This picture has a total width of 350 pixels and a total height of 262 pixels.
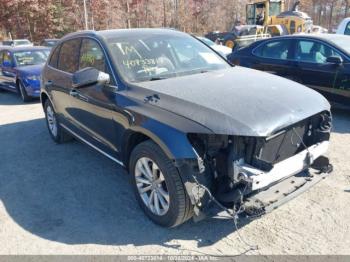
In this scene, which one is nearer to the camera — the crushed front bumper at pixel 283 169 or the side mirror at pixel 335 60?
the crushed front bumper at pixel 283 169

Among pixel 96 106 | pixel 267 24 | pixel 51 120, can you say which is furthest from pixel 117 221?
pixel 267 24

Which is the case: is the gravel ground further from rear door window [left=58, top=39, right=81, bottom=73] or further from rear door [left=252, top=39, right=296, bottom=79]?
rear door [left=252, top=39, right=296, bottom=79]

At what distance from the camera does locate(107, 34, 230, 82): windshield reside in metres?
3.87

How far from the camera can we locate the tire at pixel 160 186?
3010 mm

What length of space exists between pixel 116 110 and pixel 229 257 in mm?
1833

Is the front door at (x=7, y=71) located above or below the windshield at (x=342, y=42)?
below

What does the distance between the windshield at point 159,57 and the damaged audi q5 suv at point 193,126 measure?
1cm

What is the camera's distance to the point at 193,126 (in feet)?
9.45

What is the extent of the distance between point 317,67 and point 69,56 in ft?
14.6

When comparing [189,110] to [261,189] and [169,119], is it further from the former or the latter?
[261,189]

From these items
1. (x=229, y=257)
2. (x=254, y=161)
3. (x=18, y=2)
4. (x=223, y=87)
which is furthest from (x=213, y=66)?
(x=18, y=2)

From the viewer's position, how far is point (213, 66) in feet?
14.5

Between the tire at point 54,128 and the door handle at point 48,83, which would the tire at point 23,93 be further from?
the door handle at point 48,83

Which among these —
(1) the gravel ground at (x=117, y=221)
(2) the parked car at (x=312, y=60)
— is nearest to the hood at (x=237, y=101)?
(1) the gravel ground at (x=117, y=221)
